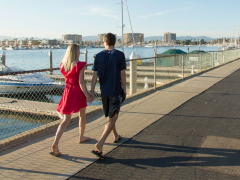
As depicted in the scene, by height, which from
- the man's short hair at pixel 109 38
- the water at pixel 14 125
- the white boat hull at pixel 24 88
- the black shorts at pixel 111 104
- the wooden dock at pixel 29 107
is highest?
the man's short hair at pixel 109 38

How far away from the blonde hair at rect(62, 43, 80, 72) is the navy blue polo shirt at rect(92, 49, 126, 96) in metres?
0.33

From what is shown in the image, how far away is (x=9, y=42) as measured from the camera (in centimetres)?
19175

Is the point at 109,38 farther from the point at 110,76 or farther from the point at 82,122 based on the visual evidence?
the point at 82,122

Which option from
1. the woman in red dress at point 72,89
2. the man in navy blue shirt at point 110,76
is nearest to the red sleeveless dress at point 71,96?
the woman in red dress at point 72,89

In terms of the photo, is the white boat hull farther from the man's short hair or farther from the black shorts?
the man's short hair

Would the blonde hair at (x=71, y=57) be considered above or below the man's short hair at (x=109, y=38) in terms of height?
below

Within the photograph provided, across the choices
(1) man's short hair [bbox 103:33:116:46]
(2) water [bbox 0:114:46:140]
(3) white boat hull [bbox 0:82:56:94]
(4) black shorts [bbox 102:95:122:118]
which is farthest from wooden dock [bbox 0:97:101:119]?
(1) man's short hair [bbox 103:33:116:46]

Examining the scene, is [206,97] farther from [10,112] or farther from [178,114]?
[10,112]

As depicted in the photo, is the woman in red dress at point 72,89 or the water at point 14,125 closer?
the woman in red dress at point 72,89

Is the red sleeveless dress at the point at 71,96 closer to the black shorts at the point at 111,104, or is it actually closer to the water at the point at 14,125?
the black shorts at the point at 111,104

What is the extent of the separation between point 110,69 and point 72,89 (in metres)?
0.72

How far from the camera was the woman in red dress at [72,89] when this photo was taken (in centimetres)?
387

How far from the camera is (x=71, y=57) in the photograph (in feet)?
12.7

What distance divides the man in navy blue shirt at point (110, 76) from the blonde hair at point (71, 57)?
329mm
